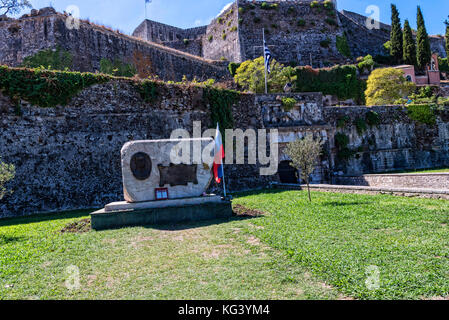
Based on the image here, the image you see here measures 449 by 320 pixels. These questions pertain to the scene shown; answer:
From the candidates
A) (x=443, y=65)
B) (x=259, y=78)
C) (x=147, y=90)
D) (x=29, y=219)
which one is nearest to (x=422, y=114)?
(x=259, y=78)

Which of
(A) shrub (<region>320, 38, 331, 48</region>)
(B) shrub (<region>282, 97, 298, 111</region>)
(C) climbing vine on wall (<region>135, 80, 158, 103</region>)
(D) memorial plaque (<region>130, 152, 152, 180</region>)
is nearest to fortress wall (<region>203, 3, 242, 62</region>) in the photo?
(A) shrub (<region>320, 38, 331, 48</region>)

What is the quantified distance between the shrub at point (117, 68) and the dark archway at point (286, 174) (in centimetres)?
1234

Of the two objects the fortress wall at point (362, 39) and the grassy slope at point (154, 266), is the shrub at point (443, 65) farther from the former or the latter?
the grassy slope at point (154, 266)

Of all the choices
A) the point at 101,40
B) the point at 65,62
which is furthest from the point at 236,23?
the point at 65,62

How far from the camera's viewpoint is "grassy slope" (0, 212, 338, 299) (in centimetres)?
408

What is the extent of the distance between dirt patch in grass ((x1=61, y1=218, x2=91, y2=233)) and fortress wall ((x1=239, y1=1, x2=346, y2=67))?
33214mm

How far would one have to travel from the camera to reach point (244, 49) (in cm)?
3847

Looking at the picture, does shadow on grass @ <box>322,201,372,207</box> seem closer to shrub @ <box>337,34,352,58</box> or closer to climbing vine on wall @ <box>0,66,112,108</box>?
climbing vine on wall @ <box>0,66,112,108</box>

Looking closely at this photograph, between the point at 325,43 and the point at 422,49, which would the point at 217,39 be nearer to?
the point at 325,43

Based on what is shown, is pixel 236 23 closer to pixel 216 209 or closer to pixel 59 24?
pixel 59 24

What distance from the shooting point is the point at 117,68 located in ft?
69.0

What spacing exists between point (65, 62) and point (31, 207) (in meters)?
10.6

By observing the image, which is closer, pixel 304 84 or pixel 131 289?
pixel 131 289

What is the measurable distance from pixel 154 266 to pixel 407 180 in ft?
46.4
